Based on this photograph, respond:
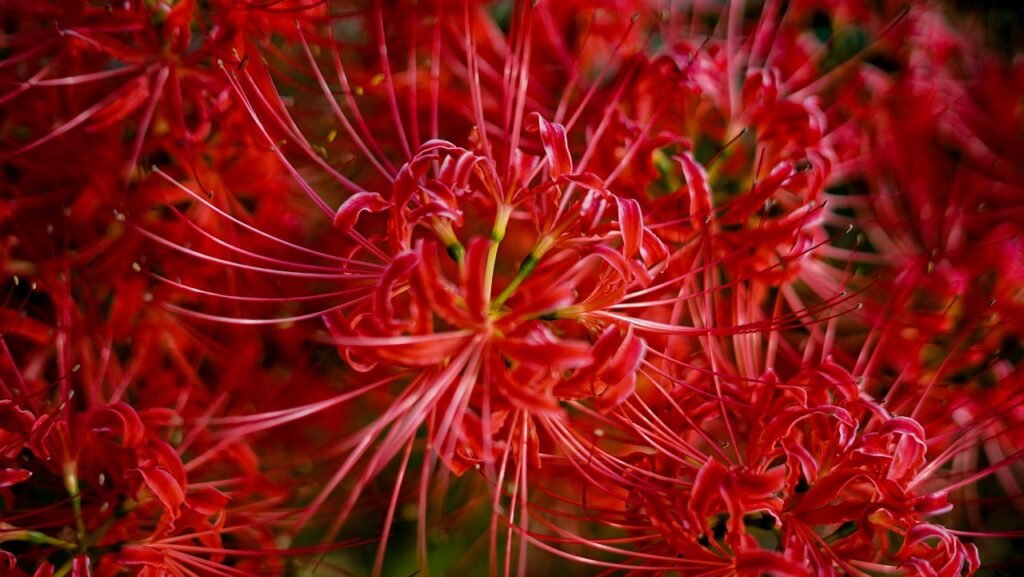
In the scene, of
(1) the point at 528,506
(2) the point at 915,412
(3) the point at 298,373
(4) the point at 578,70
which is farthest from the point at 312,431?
(2) the point at 915,412

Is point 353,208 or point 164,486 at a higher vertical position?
point 353,208

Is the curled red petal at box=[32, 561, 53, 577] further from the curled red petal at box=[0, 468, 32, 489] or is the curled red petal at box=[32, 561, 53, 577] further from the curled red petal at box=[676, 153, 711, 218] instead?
the curled red petal at box=[676, 153, 711, 218]

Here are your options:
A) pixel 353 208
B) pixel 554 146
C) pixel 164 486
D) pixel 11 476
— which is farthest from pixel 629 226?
pixel 11 476

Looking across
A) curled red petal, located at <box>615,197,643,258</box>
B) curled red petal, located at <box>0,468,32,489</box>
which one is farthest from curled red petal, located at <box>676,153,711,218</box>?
curled red petal, located at <box>0,468,32,489</box>

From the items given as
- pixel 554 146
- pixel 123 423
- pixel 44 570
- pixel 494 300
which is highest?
pixel 554 146

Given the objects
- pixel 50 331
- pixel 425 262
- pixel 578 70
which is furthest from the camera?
pixel 578 70

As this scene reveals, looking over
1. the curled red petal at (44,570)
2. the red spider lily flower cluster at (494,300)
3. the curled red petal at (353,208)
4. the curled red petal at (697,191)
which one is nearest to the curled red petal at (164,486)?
the red spider lily flower cluster at (494,300)

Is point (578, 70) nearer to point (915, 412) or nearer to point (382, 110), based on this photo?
point (382, 110)

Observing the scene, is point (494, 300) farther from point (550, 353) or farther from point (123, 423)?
point (123, 423)
